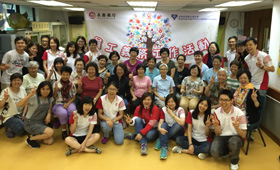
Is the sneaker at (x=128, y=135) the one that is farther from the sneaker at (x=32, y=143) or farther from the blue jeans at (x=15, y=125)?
the blue jeans at (x=15, y=125)

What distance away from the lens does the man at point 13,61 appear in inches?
144

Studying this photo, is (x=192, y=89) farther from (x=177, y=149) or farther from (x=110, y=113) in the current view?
(x=110, y=113)

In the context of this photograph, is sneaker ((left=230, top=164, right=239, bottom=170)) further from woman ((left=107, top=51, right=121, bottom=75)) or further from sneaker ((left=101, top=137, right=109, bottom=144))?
woman ((left=107, top=51, right=121, bottom=75))

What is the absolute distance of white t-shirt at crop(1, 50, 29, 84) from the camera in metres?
3.67

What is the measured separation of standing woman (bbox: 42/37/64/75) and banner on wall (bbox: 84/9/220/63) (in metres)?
1.02

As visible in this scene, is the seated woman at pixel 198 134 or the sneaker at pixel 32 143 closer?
the seated woman at pixel 198 134

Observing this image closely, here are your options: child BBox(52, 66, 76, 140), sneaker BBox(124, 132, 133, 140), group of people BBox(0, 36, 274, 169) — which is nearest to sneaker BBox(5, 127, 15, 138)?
group of people BBox(0, 36, 274, 169)

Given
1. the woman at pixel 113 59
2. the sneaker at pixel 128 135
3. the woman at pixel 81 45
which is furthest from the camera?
the woman at pixel 81 45

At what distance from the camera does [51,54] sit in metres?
4.07

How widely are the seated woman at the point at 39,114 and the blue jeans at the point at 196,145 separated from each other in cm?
178

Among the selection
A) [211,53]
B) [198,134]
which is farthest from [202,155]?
[211,53]

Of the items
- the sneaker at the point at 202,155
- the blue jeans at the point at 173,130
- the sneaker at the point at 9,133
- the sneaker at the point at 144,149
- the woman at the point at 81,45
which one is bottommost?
the sneaker at the point at 202,155

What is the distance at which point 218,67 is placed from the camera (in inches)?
147

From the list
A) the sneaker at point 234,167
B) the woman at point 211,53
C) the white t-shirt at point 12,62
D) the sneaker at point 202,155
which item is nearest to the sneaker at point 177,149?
Answer: the sneaker at point 202,155
